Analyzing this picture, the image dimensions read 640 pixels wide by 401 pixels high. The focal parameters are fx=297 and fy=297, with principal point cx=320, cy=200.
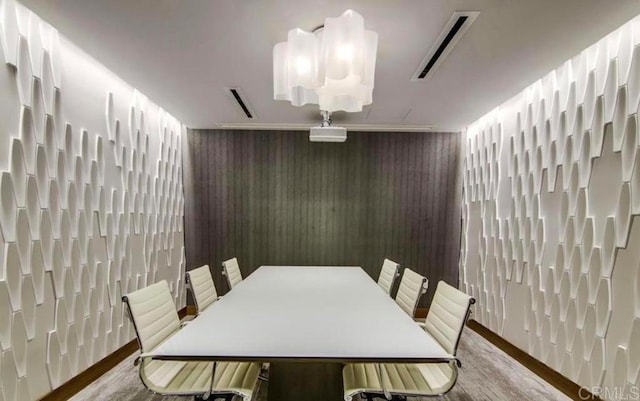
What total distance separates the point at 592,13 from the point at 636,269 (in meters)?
1.59

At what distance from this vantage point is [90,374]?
2.50 meters

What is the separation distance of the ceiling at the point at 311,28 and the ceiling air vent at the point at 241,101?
0.08 metres

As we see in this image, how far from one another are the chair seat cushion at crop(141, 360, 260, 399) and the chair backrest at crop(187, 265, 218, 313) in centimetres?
56

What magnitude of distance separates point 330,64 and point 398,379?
1735 mm

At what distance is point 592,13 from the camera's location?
1733 mm

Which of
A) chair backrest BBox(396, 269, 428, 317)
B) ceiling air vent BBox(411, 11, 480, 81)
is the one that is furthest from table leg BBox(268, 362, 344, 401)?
ceiling air vent BBox(411, 11, 480, 81)

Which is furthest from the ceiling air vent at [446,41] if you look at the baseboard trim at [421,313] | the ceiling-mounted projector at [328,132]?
the baseboard trim at [421,313]

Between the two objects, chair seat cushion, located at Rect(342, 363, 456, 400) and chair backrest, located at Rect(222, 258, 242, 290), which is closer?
chair seat cushion, located at Rect(342, 363, 456, 400)

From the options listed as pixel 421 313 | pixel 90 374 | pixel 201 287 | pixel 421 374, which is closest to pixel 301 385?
pixel 421 374

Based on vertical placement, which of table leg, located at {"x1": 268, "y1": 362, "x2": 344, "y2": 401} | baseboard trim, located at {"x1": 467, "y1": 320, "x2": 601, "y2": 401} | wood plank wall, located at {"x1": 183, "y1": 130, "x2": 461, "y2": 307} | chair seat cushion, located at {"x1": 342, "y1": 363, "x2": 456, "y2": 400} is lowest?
baseboard trim, located at {"x1": 467, "y1": 320, "x2": 601, "y2": 401}

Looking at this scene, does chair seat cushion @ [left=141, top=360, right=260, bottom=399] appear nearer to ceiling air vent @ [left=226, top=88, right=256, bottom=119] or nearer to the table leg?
the table leg

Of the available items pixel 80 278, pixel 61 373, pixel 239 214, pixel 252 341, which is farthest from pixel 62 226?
pixel 239 214

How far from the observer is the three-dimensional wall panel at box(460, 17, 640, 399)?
1.96 m

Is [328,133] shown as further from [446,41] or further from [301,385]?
[301,385]
